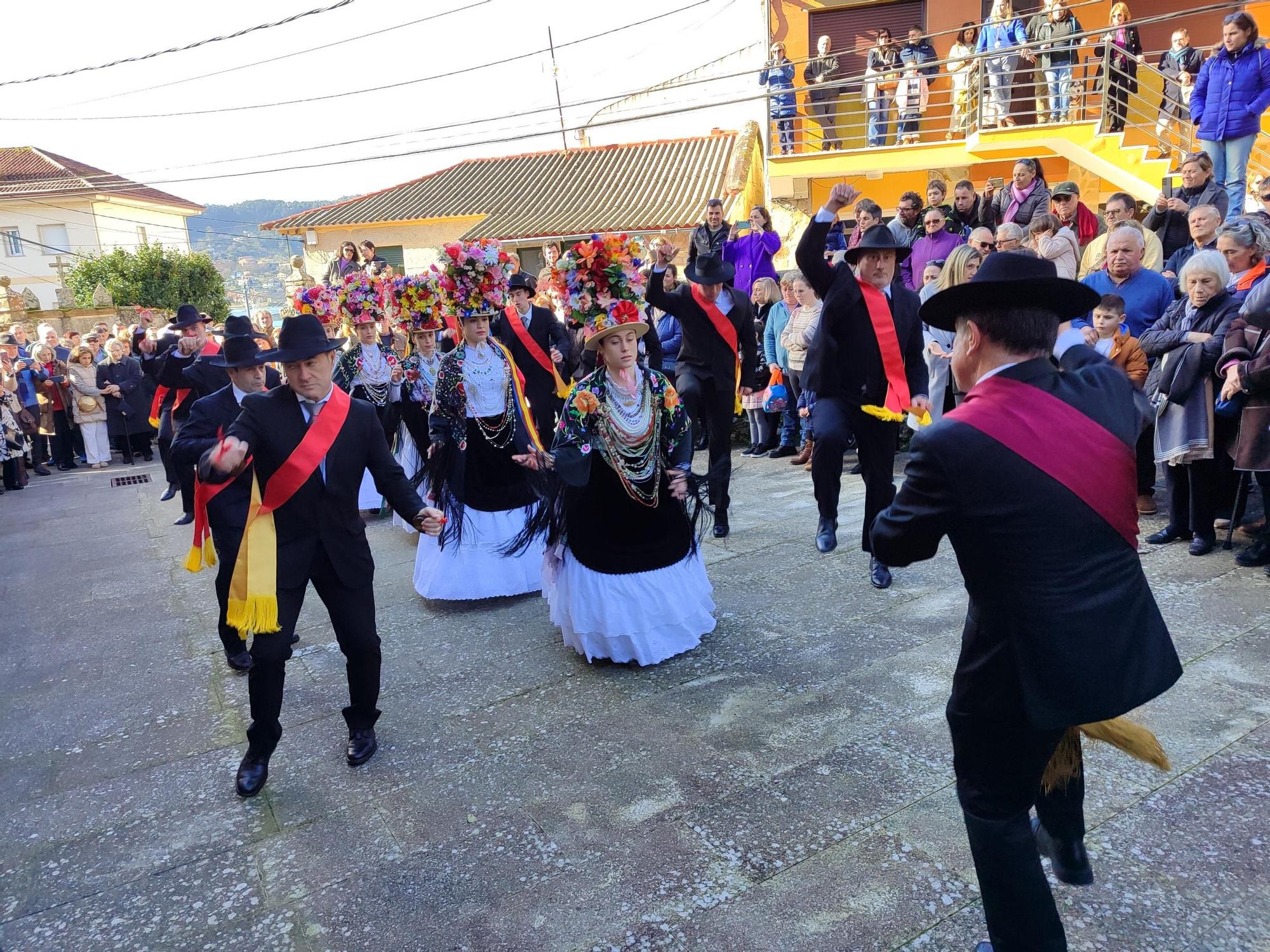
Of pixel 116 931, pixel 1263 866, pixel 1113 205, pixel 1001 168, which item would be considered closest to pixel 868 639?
pixel 1263 866

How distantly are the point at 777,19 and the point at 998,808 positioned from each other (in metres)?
17.2

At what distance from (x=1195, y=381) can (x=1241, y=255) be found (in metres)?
0.97

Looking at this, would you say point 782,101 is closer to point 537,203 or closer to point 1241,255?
point 1241,255

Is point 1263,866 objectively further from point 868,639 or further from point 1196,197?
point 1196,197

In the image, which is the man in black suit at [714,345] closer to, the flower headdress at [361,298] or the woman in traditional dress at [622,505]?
the woman in traditional dress at [622,505]

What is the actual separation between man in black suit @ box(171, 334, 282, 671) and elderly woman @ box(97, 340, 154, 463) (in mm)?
11236

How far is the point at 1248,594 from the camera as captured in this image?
495 cm

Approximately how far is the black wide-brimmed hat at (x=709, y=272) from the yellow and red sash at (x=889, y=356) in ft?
4.22

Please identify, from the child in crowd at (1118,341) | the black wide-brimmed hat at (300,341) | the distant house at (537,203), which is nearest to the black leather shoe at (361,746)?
the black wide-brimmed hat at (300,341)

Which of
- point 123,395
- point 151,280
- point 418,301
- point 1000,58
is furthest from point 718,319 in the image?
point 151,280

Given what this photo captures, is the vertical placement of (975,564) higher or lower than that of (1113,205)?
lower

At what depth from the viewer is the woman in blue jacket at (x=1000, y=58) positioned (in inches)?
501

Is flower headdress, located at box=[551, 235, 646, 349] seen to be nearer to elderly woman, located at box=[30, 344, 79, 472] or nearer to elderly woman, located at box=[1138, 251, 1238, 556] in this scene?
elderly woman, located at box=[1138, 251, 1238, 556]

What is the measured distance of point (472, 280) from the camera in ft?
19.2
